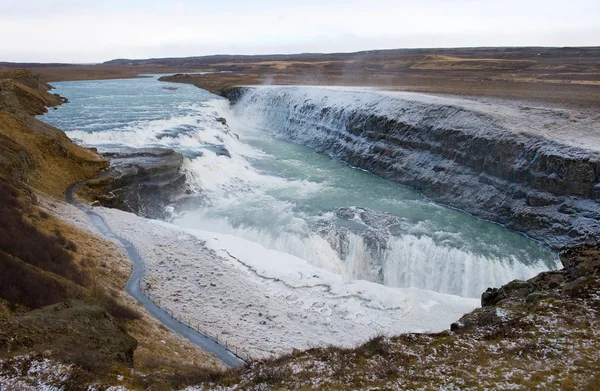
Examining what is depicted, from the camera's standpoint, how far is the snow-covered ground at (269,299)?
491 inches

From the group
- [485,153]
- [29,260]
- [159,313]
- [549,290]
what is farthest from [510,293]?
[485,153]

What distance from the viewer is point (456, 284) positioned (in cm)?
1697

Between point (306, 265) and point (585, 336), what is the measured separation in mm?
9793

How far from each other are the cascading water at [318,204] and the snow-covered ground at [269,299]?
1884mm

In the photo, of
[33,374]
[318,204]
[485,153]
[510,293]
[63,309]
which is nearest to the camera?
[33,374]

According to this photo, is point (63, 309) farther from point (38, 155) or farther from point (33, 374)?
point (38, 155)

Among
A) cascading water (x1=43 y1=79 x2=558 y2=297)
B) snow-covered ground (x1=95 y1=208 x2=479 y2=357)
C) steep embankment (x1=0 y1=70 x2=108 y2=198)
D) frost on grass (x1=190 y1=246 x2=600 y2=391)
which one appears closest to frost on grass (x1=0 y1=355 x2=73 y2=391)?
frost on grass (x1=190 y1=246 x2=600 y2=391)

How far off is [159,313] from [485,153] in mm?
19124

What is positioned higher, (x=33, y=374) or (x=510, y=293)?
(x=33, y=374)

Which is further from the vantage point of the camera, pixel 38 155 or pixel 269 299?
pixel 38 155

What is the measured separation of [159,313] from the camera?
12.6 m

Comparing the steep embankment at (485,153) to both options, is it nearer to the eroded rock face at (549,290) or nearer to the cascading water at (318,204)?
the cascading water at (318,204)

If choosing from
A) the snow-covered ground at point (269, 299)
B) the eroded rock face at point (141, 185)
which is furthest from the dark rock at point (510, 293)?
the eroded rock face at point (141, 185)

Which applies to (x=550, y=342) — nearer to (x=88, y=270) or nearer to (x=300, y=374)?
(x=300, y=374)
